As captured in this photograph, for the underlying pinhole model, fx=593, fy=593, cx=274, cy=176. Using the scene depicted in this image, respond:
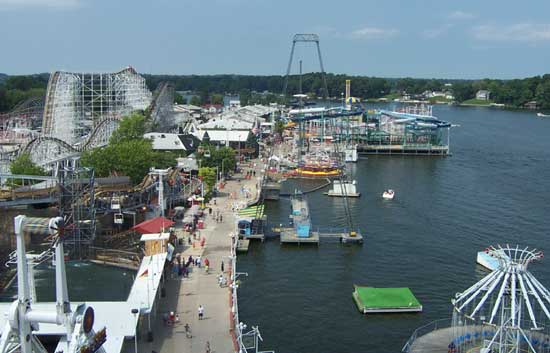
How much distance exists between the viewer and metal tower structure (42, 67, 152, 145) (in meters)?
67.4

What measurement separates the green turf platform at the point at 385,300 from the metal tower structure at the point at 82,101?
45276 millimetres

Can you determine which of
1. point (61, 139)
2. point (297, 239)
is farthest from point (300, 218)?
point (61, 139)

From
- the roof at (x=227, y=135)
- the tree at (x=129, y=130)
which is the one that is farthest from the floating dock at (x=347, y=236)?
the roof at (x=227, y=135)

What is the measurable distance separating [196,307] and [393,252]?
61.5ft

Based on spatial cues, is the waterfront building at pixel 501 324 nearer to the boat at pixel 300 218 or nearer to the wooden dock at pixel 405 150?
the boat at pixel 300 218

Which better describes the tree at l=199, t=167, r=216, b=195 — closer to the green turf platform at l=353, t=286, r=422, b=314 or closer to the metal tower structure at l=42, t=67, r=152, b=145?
the metal tower structure at l=42, t=67, r=152, b=145

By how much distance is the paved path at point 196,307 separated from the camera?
77.4 feet

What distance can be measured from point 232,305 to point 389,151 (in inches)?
2704

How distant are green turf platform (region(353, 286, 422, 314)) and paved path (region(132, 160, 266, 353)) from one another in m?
7.48

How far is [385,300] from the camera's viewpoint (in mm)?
32062

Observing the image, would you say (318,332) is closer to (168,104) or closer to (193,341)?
(193,341)

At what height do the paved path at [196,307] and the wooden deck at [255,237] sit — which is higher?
the paved path at [196,307]

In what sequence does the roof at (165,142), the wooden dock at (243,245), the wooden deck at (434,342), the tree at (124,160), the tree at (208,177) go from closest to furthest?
the wooden deck at (434,342) → the wooden dock at (243,245) → the tree at (124,160) → the tree at (208,177) → the roof at (165,142)

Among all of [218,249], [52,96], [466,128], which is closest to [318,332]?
[218,249]
